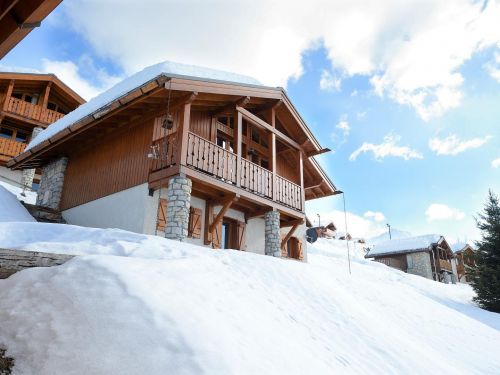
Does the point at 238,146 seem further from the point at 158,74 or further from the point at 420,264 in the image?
the point at 420,264

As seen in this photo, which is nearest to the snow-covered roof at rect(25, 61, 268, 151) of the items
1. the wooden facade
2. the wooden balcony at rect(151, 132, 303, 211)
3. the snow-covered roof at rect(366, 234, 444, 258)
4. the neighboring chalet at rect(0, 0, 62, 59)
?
the wooden balcony at rect(151, 132, 303, 211)

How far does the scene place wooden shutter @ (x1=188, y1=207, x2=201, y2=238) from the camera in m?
10.8

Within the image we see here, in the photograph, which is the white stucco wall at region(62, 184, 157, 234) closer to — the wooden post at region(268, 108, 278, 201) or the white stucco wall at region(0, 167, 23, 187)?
the wooden post at region(268, 108, 278, 201)

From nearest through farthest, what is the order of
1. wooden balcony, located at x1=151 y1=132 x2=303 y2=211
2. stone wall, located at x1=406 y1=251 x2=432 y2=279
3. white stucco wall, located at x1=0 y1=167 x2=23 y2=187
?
wooden balcony, located at x1=151 y1=132 x2=303 y2=211 → white stucco wall, located at x1=0 y1=167 x2=23 y2=187 → stone wall, located at x1=406 y1=251 x2=432 y2=279

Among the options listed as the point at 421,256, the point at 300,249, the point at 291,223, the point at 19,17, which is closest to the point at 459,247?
the point at 421,256

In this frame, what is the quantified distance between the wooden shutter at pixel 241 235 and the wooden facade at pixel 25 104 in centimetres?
1577

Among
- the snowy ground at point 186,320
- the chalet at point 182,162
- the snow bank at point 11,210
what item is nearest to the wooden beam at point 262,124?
the chalet at point 182,162

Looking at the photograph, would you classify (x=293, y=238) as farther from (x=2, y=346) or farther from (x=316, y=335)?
(x=2, y=346)

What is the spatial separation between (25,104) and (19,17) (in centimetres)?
2245

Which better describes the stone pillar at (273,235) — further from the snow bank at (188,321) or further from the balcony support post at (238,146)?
the snow bank at (188,321)

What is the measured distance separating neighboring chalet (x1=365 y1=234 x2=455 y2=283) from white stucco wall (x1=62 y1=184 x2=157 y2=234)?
1131 inches

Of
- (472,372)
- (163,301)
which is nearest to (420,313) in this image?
(472,372)

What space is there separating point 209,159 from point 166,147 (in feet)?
4.00

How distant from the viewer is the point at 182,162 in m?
9.66
